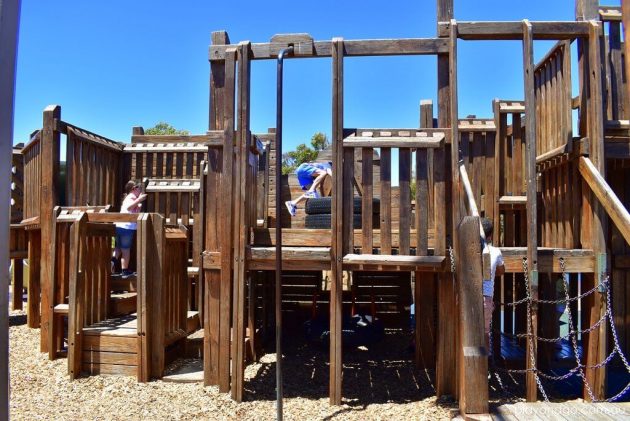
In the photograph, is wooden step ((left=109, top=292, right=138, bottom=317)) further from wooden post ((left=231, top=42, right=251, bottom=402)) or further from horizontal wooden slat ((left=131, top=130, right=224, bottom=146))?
horizontal wooden slat ((left=131, top=130, right=224, bottom=146))

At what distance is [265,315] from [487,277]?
4518 millimetres

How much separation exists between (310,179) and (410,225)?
3.01 m

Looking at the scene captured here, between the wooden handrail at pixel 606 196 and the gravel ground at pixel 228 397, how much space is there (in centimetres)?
240

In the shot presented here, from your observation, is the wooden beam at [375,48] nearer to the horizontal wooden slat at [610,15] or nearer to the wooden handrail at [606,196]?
the wooden handrail at [606,196]

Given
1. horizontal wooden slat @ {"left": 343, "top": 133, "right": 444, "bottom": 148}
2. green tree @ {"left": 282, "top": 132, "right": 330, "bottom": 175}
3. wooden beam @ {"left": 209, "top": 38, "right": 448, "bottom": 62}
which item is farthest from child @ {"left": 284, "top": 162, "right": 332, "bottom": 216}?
green tree @ {"left": 282, "top": 132, "right": 330, "bottom": 175}

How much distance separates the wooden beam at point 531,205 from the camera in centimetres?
518

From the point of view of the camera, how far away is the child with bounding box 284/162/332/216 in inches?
306

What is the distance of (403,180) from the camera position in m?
5.36

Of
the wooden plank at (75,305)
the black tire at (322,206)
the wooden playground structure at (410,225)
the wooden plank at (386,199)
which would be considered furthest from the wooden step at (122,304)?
the wooden plank at (386,199)

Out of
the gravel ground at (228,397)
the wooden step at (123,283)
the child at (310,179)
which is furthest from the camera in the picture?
the child at (310,179)

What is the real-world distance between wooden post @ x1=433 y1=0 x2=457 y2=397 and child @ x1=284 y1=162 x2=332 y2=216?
2711 mm

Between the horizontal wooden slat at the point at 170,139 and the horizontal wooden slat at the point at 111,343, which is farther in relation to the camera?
the horizontal wooden slat at the point at 170,139

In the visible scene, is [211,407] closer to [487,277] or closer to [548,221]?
[487,277]

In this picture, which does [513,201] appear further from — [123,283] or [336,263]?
[123,283]
